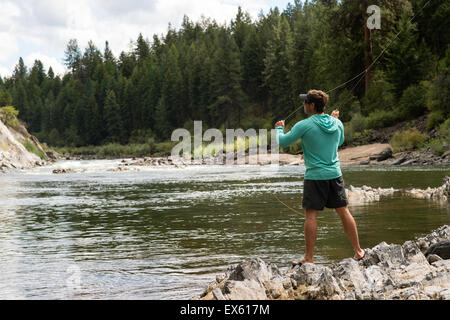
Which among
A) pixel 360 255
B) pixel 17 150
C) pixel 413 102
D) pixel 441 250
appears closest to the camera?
pixel 360 255

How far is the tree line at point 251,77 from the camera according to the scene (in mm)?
41875

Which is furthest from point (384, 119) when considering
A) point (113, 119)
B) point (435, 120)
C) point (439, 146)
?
point (113, 119)

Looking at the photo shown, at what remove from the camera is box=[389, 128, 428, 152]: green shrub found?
32112 mm

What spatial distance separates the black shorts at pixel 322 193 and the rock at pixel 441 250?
1472 millimetres

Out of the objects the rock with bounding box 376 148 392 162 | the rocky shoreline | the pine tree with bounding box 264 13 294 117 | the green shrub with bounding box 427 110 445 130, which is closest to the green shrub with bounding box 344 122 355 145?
the green shrub with bounding box 427 110 445 130

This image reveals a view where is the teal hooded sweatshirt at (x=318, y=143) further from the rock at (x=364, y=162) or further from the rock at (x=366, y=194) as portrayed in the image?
the rock at (x=364, y=162)

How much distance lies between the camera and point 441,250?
21.6 feet

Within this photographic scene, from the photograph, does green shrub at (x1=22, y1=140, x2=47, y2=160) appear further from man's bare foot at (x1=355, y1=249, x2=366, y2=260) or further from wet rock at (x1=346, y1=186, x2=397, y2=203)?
man's bare foot at (x1=355, y1=249, x2=366, y2=260)

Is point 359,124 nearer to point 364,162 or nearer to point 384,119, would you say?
point 384,119

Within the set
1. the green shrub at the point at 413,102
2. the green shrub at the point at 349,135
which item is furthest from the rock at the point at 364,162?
the green shrub at the point at 413,102

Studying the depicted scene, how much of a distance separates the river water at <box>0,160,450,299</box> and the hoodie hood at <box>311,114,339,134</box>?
6.13ft

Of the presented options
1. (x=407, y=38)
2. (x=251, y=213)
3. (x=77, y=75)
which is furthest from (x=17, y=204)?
(x=77, y=75)

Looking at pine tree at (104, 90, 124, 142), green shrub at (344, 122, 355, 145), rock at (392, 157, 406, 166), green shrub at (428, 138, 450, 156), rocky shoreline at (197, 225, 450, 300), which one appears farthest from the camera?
pine tree at (104, 90, 124, 142)

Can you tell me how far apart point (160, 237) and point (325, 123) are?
4489 millimetres
